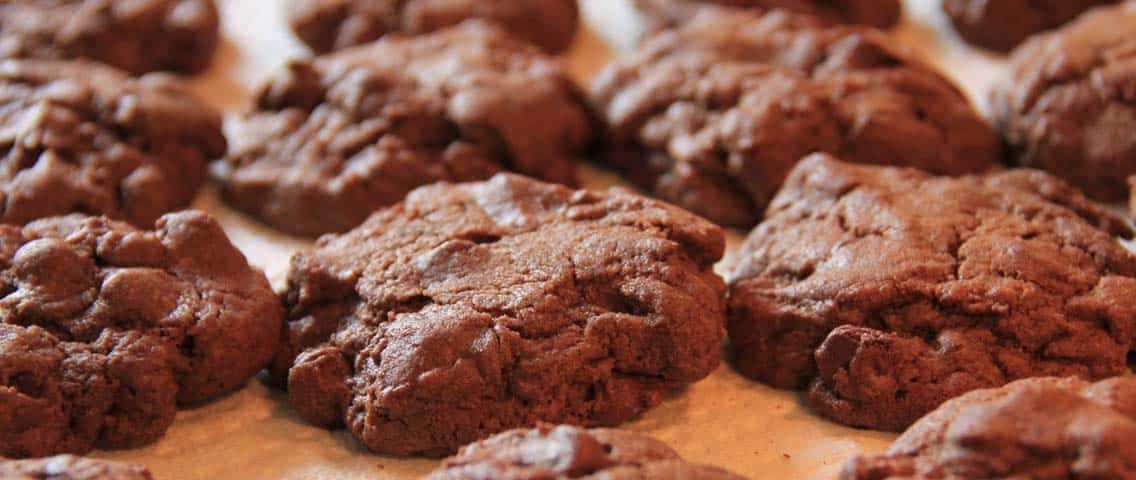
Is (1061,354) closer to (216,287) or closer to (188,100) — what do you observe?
(216,287)

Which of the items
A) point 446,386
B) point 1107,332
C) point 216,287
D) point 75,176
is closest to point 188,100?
point 75,176

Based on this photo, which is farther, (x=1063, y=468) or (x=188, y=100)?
(x=188, y=100)

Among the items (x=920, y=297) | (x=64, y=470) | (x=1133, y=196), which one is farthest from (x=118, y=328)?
(x=1133, y=196)

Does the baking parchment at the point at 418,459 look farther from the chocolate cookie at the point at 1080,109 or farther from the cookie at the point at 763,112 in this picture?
the chocolate cookie at the point at 1080,109

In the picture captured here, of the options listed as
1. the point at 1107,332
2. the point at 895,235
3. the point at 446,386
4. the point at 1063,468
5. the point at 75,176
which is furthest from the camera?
the point at 75,176

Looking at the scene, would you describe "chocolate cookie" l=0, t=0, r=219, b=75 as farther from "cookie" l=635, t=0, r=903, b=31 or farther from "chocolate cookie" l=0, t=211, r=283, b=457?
"cookie" l=635, t=0, r=903, b=31

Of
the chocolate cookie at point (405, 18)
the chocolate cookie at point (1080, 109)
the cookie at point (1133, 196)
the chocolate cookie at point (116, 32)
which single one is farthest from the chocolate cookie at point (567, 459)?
the chocolate cookie at point (116, 32)

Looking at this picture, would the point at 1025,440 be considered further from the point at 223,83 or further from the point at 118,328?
the point at 223,83
